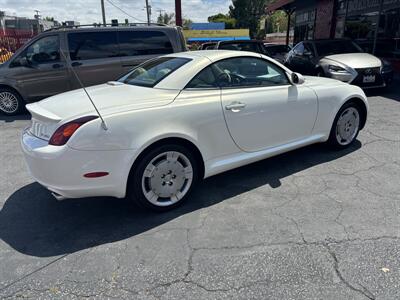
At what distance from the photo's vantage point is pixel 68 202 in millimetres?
3514

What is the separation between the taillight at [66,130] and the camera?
271cm

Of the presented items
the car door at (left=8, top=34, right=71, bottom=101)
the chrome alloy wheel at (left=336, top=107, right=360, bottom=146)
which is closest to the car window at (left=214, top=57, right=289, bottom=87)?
the chrome alloy wheel at (left=336, top=107, right=360, bottom=146)

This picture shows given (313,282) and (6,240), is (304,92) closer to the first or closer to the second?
(313,282)

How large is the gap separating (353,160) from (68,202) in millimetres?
Result: 3577

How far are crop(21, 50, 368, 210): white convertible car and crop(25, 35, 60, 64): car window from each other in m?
4.15

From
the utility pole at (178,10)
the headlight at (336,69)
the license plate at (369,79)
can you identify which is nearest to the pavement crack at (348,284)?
the headlight at (336,69)

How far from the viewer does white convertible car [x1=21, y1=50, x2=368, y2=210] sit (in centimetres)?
277

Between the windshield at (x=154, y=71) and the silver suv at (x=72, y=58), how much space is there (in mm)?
3631

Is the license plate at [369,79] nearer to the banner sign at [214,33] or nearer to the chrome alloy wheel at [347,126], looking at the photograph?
the chrome alloy wheel at [347,126]

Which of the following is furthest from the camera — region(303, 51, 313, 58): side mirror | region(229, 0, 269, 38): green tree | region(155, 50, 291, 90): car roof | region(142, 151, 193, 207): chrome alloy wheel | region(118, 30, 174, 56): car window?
region(229, 0, 269, 38): green tree

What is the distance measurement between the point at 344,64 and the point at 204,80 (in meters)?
6.33

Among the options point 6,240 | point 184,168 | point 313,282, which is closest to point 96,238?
point 6,240

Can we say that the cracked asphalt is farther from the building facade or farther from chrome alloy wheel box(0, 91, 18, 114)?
the building facade

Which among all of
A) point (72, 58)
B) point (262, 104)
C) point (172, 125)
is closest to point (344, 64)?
point (262, 104)
